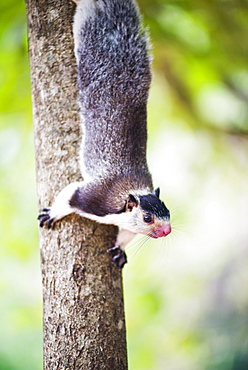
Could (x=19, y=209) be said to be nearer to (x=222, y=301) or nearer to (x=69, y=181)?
(x=69, y=181)

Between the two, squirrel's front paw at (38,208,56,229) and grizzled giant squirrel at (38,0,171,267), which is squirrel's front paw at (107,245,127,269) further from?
squirrel's front paw at (38,208,56,229)

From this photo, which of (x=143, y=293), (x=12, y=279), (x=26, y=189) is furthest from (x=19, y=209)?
(x=143, y=293)

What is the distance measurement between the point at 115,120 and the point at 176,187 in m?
2.74

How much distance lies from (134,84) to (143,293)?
220cm

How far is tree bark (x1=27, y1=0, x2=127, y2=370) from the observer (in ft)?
7.37

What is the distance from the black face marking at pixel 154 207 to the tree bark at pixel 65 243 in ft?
0.82

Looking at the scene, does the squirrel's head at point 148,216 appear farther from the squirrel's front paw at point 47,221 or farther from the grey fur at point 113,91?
the squirrel's front paw at point 47,221

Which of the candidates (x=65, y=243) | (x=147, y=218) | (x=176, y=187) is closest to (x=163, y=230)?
(x=147, y=218)

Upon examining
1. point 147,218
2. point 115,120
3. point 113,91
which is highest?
point 113,91

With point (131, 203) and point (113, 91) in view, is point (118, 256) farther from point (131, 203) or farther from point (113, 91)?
point (113, 91)

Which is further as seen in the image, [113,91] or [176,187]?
[176,187]

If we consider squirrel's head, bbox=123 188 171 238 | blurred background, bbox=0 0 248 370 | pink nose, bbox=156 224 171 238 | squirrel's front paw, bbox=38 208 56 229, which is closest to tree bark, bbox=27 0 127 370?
squirrel's front paw, bbox=38 208 56 229

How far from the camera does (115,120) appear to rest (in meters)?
2.69

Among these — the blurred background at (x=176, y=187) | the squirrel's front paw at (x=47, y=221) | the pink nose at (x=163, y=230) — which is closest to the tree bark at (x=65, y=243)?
the squirrel's front paw at (x=47, y=221)
